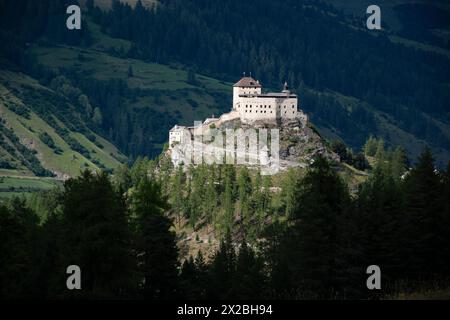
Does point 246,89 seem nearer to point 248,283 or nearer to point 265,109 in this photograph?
point 265,109

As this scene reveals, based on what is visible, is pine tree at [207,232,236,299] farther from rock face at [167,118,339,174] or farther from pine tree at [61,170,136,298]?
rock face at [167,118,339,174]

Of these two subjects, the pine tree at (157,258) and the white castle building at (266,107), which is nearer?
the pine tree at (157,258)

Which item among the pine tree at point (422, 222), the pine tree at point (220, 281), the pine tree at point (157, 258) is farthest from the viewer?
the pine tree at point (220, 281)

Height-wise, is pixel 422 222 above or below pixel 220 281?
above

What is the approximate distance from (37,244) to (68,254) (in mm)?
12799

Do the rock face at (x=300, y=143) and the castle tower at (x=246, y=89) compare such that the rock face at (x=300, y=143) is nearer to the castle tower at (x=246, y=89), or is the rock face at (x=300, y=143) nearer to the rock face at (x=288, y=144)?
the rock face at (x=288, y=144)

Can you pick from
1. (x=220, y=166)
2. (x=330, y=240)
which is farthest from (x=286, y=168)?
(x=330, y=240)

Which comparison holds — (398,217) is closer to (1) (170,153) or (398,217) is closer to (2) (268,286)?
(2) (268,286)

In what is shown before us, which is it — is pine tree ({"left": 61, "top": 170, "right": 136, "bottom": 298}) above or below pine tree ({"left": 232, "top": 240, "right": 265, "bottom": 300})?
above

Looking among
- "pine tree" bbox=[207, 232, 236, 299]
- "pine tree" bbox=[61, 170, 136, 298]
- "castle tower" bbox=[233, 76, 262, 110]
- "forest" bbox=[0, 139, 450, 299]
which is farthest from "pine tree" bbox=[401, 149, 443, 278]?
"castle tower" bbox=[233, 76, 262, 110]

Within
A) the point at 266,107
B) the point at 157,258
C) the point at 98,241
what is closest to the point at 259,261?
the point at 157,258

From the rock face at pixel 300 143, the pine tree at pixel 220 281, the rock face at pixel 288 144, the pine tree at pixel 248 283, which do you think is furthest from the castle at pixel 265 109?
the pine tree at pixel 248 283

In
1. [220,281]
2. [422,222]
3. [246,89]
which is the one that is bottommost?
[220,281]

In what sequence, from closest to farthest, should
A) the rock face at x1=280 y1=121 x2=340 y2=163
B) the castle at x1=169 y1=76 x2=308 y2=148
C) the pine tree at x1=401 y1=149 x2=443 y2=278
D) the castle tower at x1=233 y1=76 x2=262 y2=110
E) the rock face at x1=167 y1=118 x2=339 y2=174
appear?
the pine tree at x1=401 y1=149 x2=443 y2=278 → the rock face at x1=167 y1=118 x2=339 y2=174 → the rock face at x1=280 y1=121 x2=340 y2=163 → the castle at x1=169 y1=76 x2=308 y2=148 → the castle tower at x1=233 y1=76 x2=262 y2=110
